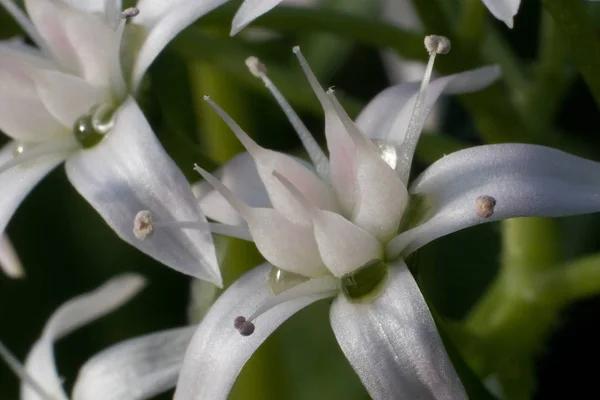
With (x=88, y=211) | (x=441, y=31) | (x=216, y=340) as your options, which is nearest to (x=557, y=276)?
(x=441, y=31)

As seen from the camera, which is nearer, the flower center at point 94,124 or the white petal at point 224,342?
the white petal at point 224,342

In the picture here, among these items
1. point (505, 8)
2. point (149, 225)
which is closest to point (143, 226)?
point (149, 225)

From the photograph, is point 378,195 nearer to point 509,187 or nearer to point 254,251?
point 509,187

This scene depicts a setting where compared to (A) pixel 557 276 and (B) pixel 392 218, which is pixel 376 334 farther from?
(A) pixel 557 276

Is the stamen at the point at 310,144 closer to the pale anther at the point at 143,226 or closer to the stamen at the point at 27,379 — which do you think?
the pale anther at the point at 143,226

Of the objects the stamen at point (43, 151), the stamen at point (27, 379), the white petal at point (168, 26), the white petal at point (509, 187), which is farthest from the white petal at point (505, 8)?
the stamen at point (27, 379)

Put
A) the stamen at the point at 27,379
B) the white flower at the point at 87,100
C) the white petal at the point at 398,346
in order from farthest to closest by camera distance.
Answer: the stamen at the point at 27,379
the white flower at the point at 87,100
the white petal at the point at 398,346
